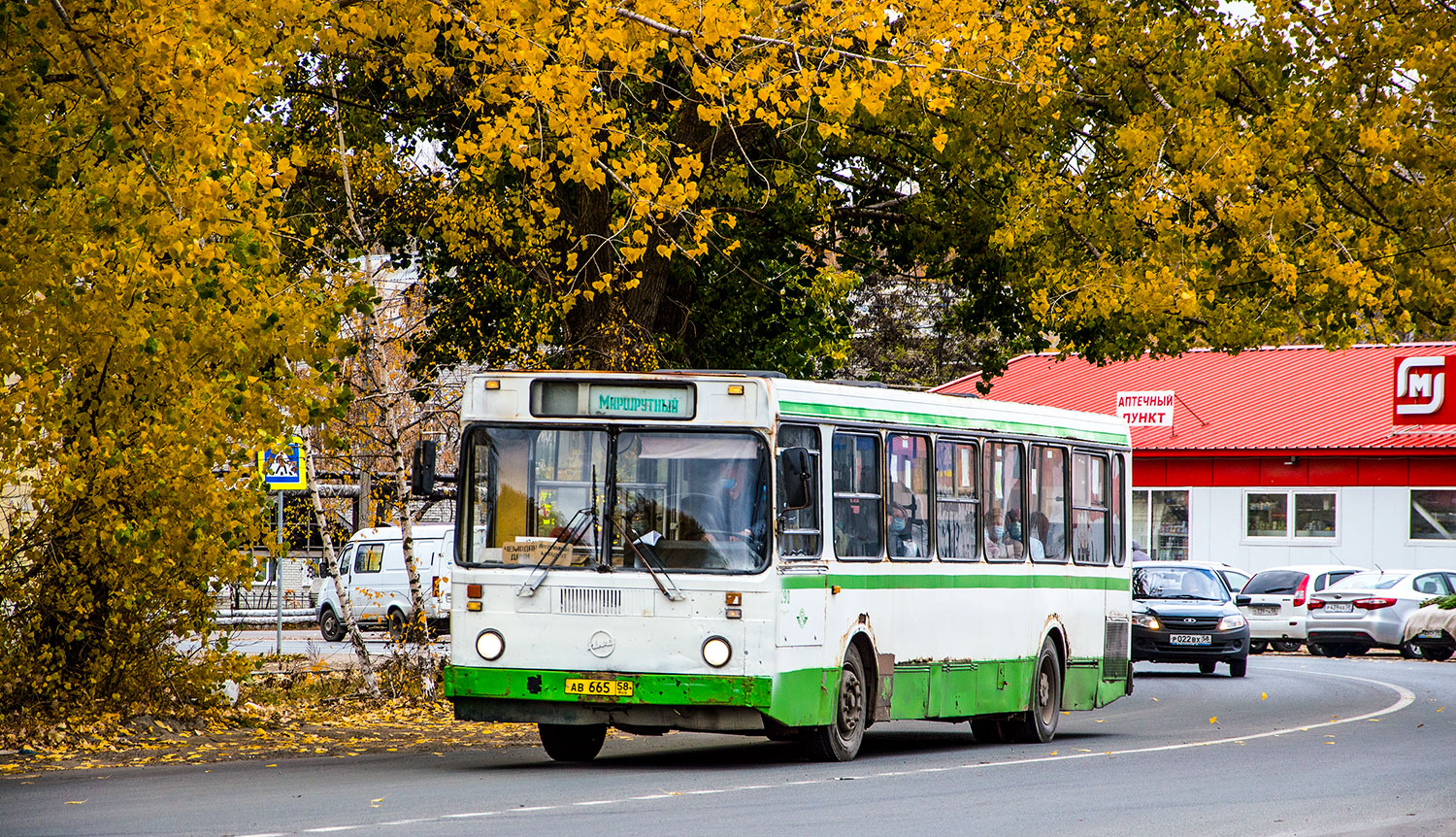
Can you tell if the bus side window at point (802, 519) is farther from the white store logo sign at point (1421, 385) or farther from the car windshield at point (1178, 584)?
the white store logo sign at point (1421, 385)

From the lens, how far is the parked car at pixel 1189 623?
30.4 meters

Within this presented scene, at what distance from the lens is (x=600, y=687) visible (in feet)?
45.6

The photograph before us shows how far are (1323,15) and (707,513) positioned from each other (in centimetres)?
1049

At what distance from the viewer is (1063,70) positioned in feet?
69.1

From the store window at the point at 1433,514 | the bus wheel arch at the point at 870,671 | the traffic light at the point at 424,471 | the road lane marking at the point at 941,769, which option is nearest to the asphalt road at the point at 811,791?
the road lane marking at the point at 941,769

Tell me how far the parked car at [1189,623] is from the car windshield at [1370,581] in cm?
680

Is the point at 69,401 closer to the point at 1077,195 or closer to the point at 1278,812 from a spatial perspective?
the point at 1278,812

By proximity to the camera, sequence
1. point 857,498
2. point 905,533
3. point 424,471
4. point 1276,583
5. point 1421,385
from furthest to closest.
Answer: point 1421,385 < point 1276,583 < point 905,533 < point 857,498 < point 424,471

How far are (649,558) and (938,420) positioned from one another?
3.22m

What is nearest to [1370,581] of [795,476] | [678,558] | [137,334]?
[795,476]

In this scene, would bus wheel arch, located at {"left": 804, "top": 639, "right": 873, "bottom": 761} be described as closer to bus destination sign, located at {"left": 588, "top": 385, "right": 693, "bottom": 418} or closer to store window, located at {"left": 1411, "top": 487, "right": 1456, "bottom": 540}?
bus destination sign, located at {"left": 588, "top": 385, "right": 693, "bottom": 418}

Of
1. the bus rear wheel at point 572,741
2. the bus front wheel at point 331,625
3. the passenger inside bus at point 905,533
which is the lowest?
the bus rear wheel at point 572,741

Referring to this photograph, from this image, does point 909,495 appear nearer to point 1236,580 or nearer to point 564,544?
point 564,544

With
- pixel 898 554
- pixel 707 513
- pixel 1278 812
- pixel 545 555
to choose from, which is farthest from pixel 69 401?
pixel 1278 812
